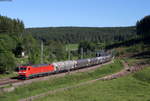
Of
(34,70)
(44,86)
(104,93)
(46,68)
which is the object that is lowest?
(104,93)

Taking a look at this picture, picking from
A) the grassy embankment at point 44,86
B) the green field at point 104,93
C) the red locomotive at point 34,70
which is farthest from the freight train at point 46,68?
the green field at point 104,93

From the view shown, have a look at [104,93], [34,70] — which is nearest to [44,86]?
[34,70]

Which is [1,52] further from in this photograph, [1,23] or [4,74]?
[1,23]

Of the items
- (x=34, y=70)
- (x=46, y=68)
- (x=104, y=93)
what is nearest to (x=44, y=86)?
(x=34, y=70)

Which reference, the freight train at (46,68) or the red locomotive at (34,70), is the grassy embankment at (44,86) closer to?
the red locomotive at (34,70)

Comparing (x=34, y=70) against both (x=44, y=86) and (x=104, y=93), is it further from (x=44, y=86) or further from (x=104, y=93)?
(x=104, y=93)

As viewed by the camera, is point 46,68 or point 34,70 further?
point 46,68

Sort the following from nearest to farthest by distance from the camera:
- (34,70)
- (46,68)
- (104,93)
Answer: (104,93), (34,70), (46,68)

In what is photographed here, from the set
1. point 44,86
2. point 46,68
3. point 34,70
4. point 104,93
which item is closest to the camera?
point 104,93

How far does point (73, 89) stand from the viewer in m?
46.5

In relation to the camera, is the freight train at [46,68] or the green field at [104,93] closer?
the green field at [104,93]

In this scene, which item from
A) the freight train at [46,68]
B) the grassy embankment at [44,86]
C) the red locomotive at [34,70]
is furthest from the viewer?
the freight train at [46,68]

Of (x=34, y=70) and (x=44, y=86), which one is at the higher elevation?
(x=34, y=70)

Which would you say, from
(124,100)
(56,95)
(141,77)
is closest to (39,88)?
(56,95)
